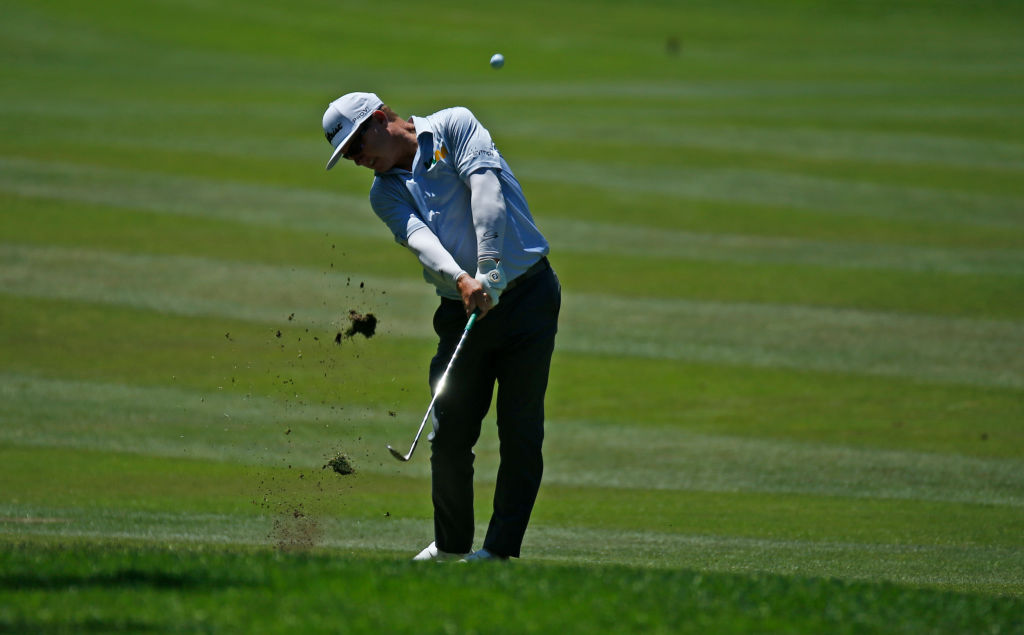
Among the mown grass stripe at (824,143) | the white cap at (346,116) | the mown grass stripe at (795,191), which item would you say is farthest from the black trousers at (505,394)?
the mown grass stripe at (824,143)

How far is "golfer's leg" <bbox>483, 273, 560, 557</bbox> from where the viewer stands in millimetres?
6586

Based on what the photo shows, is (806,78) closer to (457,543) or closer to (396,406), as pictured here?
(396,406)

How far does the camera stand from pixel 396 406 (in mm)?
11078

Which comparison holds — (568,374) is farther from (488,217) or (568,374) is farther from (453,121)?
(488,217)

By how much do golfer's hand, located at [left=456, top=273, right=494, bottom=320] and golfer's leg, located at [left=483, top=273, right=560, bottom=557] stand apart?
0.35 metres

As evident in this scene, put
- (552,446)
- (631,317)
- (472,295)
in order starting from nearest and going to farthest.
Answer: (472,295) < (552,446) < (631,317)

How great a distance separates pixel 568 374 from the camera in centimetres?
1198

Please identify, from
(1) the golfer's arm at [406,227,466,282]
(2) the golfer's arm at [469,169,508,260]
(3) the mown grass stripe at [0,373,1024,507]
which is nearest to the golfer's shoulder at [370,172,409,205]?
(1) the golfer's arm at [406,227,466,282]

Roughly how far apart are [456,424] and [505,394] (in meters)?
0.28

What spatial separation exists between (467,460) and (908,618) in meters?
2.39

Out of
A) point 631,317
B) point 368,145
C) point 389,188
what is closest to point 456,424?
point 389,188

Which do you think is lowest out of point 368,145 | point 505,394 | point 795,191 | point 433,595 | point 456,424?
point 433,595

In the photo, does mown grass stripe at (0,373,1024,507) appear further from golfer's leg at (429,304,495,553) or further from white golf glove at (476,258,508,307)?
white golf glove at (476,258,508,307)

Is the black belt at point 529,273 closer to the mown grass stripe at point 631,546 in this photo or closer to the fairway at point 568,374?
the fairway at point 568,374
